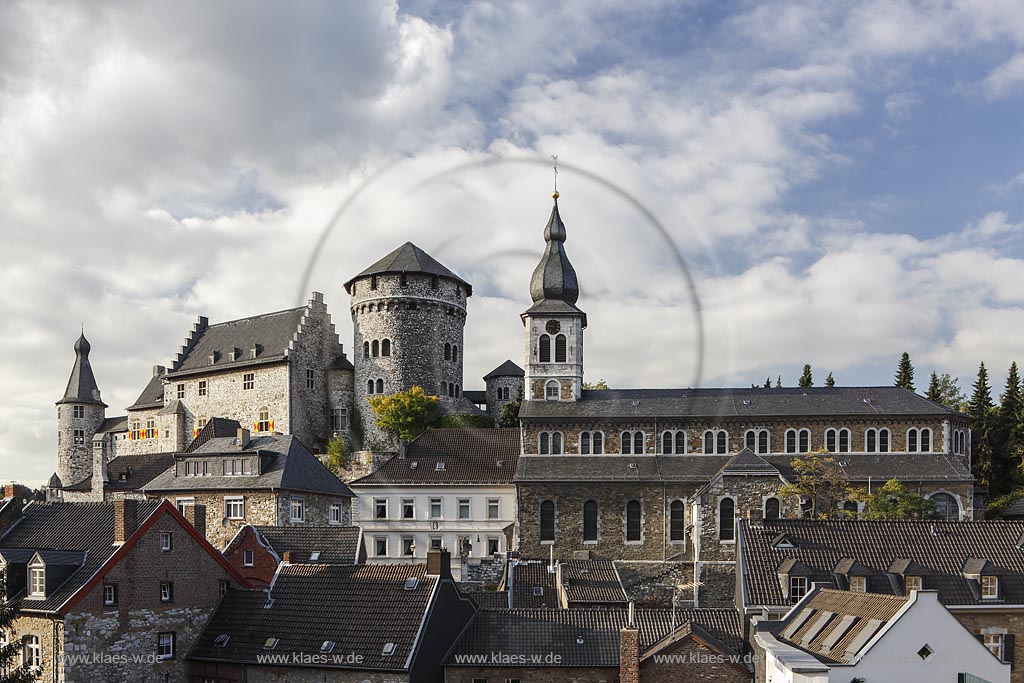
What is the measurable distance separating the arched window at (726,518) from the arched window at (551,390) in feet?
62.9

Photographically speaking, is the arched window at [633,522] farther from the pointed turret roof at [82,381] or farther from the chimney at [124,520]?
the pointed turret roof at [82,381]

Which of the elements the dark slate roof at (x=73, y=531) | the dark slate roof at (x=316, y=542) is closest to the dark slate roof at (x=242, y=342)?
the dark slate roof at (x=316, y=542)

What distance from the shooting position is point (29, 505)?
5091cm

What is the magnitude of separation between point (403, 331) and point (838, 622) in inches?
2525

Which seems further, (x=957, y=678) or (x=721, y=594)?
(x=721, y=594)

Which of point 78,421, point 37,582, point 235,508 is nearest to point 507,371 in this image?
point 235,508

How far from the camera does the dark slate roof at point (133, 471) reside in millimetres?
86188

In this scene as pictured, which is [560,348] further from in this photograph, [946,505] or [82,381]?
[82,381]

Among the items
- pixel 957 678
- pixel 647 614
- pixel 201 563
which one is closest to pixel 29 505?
pixel 201 563

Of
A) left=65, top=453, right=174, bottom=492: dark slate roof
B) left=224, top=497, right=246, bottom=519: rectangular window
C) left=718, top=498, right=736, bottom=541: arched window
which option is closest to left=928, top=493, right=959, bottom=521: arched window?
left=718, top=498, right=736, bottom=541: arched window

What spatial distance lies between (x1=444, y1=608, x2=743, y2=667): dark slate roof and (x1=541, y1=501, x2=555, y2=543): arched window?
3109cm

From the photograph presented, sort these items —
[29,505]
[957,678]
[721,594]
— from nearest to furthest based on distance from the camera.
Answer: [957,678] < [29,505] < [721,594]

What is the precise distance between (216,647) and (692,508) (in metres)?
39.6

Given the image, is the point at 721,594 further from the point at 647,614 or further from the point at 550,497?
the point at 647,614
